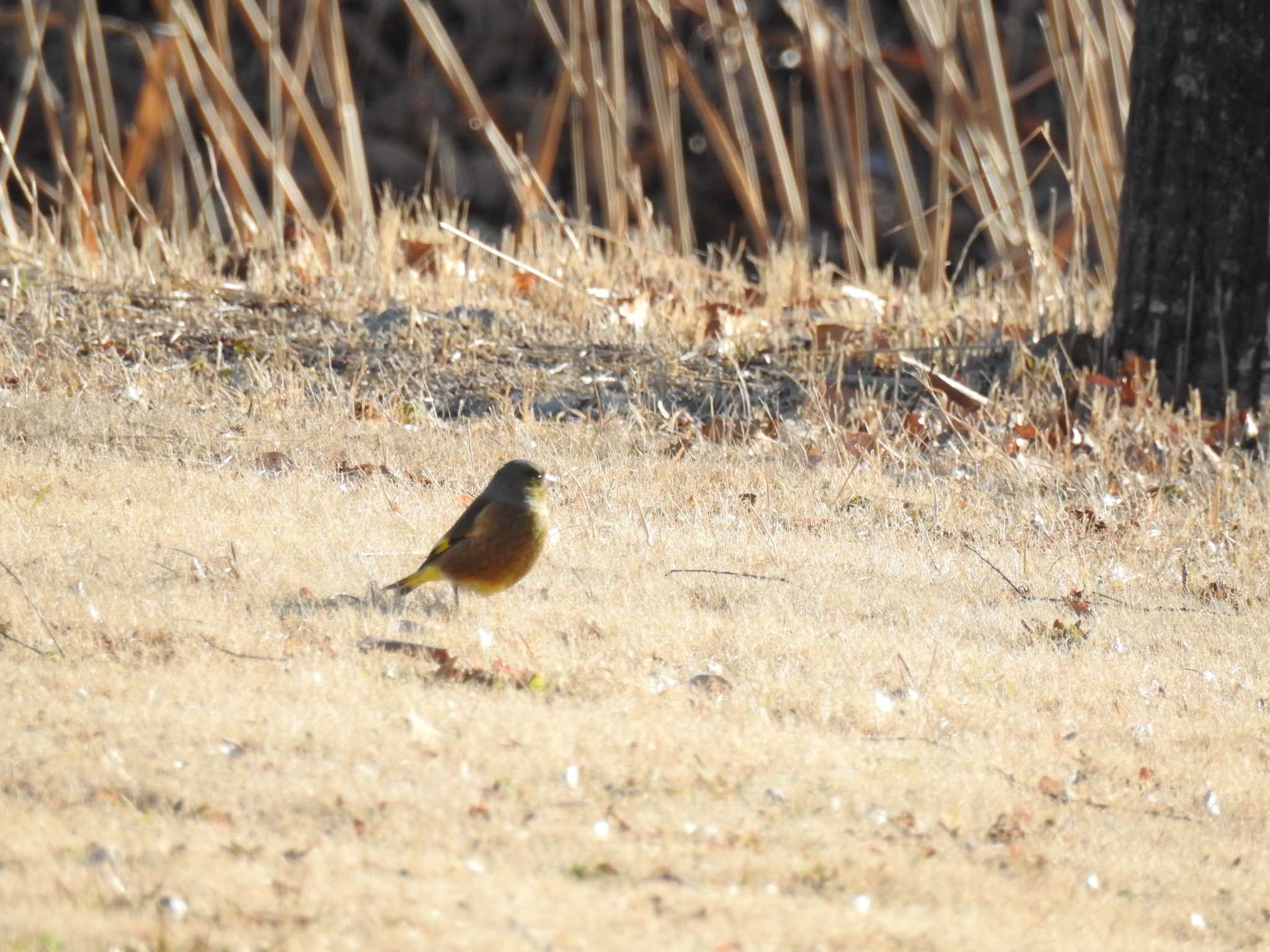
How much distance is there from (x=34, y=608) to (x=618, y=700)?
4.26 feet

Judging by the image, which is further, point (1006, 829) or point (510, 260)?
point (510, 260)

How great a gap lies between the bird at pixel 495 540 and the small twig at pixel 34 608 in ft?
2.68

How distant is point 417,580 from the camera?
12.6 ft

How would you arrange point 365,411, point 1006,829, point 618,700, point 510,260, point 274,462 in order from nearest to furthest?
point 1006,829
point 618,700
point 274,462
point 365,411
point 510,260

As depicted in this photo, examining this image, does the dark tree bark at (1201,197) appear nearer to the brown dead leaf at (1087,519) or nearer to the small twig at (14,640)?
the brown dead leaf at (1087,519)

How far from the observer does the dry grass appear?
2.55m

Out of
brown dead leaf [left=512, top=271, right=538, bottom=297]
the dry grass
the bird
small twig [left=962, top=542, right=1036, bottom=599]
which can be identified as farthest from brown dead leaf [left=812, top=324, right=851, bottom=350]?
the bird

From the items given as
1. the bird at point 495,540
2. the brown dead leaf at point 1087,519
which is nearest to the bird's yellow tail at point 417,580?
the bird at point 495,540

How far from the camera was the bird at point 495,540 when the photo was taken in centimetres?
372

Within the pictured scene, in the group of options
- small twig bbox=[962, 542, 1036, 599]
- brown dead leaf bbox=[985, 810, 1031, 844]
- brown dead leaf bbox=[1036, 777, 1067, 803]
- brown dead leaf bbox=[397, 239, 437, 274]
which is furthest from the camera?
brown dead leaf bbox=[397, 239, 437, 274]

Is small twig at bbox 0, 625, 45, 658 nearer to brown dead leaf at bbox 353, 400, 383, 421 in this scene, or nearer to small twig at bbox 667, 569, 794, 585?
small twig at bbox 667, 569, 794, 585

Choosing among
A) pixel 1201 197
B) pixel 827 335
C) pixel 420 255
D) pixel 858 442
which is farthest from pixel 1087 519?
pixel 420 255

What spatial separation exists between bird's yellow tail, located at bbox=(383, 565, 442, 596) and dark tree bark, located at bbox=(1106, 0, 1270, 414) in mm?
3398

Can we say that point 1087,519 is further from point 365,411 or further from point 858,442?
point 365,411
